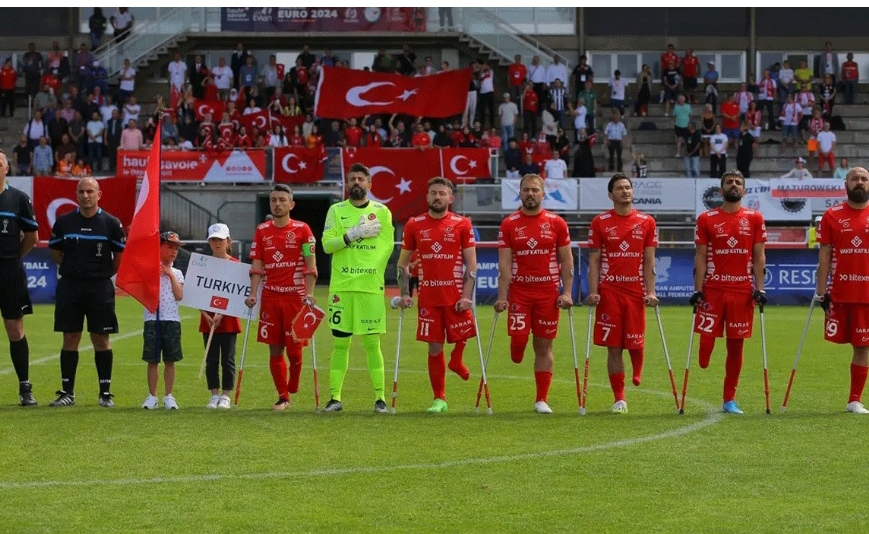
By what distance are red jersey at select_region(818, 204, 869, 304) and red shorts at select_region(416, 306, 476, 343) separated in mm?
3280

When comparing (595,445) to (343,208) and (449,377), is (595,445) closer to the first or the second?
(343,208)

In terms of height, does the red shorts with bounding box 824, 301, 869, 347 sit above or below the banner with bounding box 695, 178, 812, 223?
below

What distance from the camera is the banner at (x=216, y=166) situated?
123 ft

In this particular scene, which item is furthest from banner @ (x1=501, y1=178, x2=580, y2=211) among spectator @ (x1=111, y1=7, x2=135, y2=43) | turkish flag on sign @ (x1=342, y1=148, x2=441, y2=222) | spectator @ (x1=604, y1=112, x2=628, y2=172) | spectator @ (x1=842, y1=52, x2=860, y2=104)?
spectator @ (x1=111, y1=7, x2=135, y2=43)

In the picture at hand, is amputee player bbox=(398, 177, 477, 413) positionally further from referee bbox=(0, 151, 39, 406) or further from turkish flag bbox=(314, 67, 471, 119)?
turkish flag bbox=(314, 67, 471, 119)

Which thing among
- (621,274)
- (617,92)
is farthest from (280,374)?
(617,92)

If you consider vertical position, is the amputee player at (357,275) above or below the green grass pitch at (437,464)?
above

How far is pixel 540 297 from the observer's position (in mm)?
12523

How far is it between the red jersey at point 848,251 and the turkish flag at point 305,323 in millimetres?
4632

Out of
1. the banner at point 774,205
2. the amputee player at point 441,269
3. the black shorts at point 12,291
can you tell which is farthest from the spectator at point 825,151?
the black shorts at point 12,291

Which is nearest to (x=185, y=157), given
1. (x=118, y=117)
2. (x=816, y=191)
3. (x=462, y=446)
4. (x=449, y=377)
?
(x=118, y=117)

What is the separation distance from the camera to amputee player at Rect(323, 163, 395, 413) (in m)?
12.5

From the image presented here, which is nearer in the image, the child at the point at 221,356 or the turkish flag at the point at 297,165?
the child at the point at 221,356

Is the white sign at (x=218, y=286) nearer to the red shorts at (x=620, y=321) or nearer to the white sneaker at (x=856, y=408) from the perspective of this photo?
the red shorts at (x=620, y=321)
